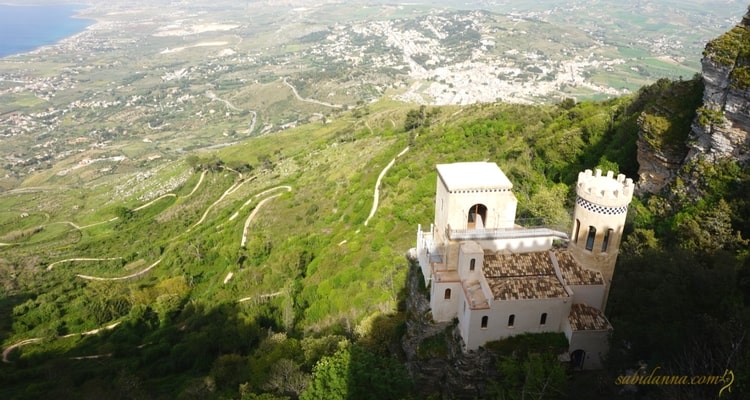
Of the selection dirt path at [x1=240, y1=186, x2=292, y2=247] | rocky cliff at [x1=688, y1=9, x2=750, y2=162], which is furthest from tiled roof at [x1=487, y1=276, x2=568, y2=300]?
dirt path at [x1=240, y1=186, x2=292, y2=247]

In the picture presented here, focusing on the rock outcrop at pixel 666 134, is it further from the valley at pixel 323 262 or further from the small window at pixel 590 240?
the small window at pixel 590 240

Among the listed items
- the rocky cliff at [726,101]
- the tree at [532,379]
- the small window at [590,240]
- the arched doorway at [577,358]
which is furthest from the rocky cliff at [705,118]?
the tree at [532,379]

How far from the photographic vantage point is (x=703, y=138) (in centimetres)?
2547

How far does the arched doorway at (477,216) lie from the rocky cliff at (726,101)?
1198cm

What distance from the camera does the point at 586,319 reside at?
69.1 ft

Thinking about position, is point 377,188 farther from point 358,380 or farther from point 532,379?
point 532,379

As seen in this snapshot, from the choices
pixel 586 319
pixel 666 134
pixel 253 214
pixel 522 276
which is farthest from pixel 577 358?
pixel 253 214

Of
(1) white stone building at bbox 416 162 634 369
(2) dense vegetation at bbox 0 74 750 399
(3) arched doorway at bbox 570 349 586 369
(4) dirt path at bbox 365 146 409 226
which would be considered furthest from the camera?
(4) dirt path at bbox 365 146 409 226

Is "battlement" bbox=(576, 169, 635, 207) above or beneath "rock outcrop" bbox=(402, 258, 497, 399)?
above

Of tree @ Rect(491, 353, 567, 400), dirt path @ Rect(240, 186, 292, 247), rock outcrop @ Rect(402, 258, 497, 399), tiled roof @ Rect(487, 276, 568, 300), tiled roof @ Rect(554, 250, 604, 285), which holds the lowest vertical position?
dirt path @ Rect(240, 186, 292, 247)

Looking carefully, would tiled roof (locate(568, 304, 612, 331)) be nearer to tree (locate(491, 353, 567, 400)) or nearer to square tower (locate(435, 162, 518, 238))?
tree (locate(491, 353, 567, 400))

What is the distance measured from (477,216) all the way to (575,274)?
239 inches

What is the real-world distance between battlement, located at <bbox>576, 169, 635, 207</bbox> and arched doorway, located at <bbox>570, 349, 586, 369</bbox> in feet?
21.9

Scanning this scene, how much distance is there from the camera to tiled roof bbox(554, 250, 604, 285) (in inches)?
843
